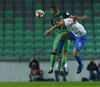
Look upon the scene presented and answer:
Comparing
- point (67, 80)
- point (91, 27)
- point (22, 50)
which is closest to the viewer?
point (67, 80)

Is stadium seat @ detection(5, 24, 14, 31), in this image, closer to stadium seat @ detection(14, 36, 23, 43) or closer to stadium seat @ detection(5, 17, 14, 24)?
stadium seat @ detection(5, 17, 14, 24)

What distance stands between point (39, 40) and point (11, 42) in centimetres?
148

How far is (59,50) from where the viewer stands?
8141 millimetres

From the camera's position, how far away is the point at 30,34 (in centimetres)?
1602

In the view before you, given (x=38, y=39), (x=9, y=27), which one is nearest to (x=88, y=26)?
(x=38, y=39)

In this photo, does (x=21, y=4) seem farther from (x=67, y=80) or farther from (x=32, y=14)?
(x=67, y=80)

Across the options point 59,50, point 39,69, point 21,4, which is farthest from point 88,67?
point 21,4

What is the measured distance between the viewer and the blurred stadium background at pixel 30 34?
11.8 meters

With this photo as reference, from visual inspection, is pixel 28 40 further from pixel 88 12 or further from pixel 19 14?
pixel 88 12

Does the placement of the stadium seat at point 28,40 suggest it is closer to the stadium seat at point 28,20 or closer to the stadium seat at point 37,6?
the stadium seat at point 28,20

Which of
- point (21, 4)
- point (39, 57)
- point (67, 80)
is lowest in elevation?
point (67, 80)

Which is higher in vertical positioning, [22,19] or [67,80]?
[22,19]

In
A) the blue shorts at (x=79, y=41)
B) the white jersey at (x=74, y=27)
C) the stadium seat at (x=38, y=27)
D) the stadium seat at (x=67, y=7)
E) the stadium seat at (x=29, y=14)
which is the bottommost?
the blue shorts at (x=79, y=41)

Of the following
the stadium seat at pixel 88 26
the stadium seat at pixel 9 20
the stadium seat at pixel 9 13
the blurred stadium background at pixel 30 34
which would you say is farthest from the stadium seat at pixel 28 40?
the stadium seat at pixel 88 26
